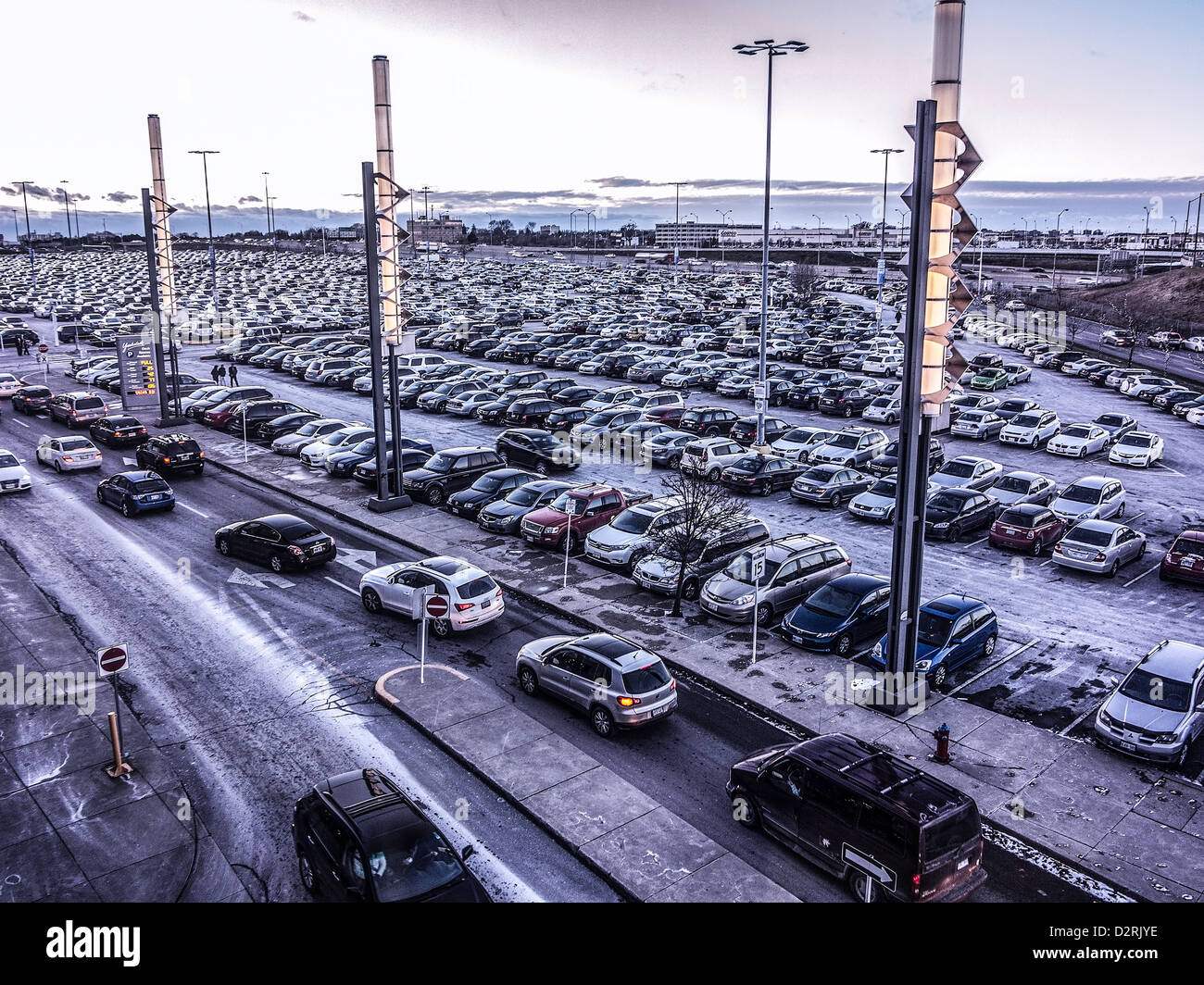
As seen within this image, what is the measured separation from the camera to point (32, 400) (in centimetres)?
4288

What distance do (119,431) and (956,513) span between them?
32.0m

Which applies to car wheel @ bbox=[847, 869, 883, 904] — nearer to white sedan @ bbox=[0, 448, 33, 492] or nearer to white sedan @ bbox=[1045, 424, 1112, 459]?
white sedan @ bbox=[0, 448, 33, 492]

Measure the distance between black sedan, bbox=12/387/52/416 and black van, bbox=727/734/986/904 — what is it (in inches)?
1647

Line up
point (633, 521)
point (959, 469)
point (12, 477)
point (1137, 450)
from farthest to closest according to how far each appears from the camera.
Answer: point (1137, 450) → point (959, 469) → point (12, 477) → point (633, 521)

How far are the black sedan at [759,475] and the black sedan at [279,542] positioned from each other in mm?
13914

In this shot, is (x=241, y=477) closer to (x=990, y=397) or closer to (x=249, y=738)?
(x=249, y=738)

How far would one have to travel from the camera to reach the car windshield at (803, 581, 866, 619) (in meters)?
19.5

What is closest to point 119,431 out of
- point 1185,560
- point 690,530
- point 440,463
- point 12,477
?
point 12,477

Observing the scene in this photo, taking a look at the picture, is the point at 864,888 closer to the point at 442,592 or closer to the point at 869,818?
the point at 869,818

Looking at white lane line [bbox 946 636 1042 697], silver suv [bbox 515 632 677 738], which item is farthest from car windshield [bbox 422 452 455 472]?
white lane line [bbox 946 636 1042 697]

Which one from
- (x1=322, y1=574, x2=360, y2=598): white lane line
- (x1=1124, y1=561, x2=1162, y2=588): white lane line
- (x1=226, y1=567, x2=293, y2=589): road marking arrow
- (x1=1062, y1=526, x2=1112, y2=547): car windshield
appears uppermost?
(x1=1062, y1=526, x2=1112, y2=547): car windshield

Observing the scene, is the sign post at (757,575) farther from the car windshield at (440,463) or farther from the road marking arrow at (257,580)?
the car windshield at (440,463)

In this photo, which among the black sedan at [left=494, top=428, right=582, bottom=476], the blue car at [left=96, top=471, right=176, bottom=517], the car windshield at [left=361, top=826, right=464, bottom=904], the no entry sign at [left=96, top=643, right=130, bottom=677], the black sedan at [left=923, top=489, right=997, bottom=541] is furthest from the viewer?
the black sedan at [left=494, top=428, right=582, bottom=476]

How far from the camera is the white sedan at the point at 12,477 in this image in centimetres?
2973
